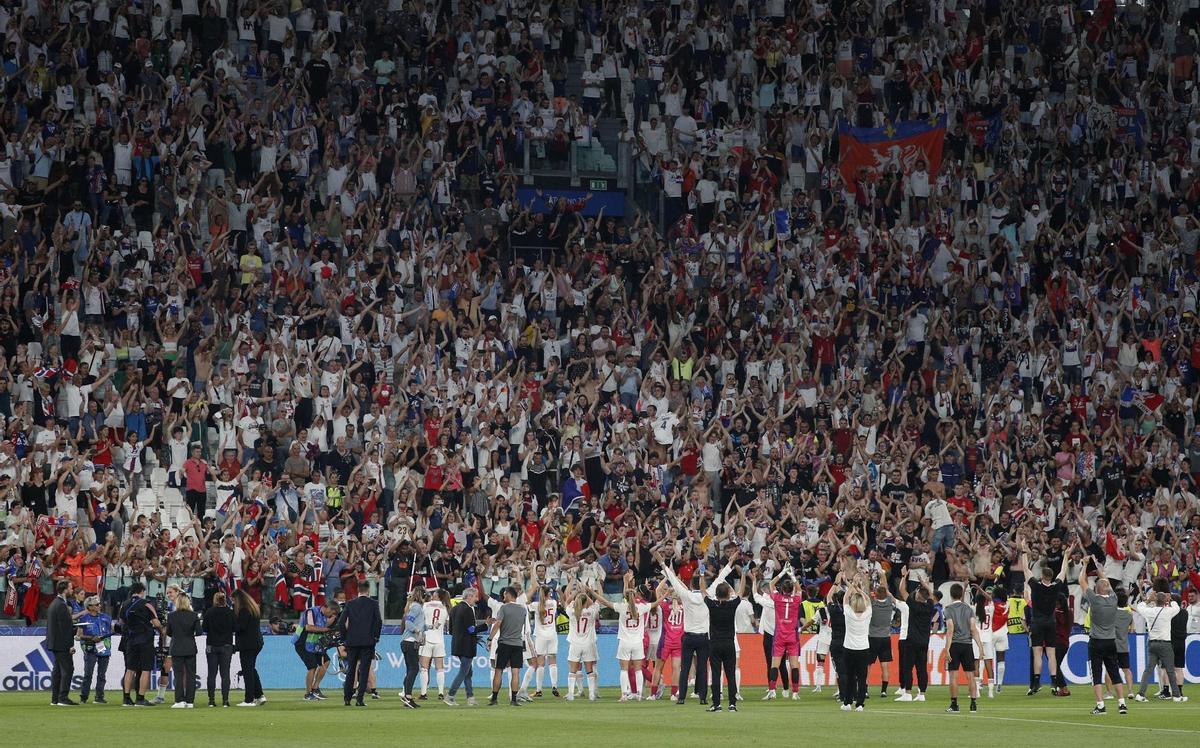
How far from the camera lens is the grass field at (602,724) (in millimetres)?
23094

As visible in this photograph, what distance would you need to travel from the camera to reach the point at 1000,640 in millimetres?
33562

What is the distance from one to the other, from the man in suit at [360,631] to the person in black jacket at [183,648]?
91.7 inches

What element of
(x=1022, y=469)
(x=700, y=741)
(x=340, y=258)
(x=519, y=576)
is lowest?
(x=700, y=741)

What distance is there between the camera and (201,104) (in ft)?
132

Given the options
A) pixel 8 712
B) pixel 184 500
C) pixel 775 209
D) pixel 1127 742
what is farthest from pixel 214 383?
pixel 1127 742

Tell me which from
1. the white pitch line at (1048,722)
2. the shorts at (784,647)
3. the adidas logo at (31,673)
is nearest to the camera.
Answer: the white pitch line at (1048,722)

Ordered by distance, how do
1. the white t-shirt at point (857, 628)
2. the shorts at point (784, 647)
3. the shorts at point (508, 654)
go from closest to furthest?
1. the white t-shirt at point (857, 628)
2. the shorts at point (508, 654)
3. the shorts at point (784, 647)

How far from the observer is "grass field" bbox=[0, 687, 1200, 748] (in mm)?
23094

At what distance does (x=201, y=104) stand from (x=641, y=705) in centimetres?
1782

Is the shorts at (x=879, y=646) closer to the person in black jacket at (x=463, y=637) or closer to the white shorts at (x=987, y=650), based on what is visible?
the white shorts at (x=987, y=650)

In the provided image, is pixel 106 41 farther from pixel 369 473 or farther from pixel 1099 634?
pixel 1099 634

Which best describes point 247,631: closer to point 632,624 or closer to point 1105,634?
point 632,624

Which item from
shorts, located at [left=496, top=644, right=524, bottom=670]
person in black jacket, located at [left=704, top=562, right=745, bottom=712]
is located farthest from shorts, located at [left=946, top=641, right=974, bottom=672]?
shorts, located at [left=496, top=644, right=524, bottom=670]

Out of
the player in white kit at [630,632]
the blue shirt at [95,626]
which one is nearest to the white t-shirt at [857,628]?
the player in white kit at [630,632]
